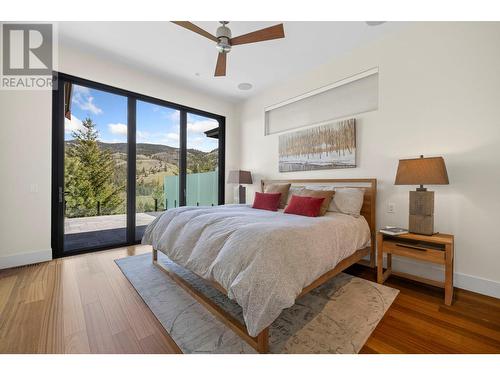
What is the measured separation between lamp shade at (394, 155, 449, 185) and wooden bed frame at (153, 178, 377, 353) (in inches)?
21.8

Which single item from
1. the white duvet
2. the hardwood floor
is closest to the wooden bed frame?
the white duvet

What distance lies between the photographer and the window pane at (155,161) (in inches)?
151

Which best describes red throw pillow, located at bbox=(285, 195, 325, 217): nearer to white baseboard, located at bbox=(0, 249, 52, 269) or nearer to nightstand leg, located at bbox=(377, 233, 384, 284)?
nightstand leg, located at bbox=(377, 233, 384, 284)

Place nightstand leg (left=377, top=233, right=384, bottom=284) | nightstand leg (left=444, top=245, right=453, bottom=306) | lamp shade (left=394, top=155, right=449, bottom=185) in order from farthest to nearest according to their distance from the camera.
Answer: nightstand leg (left=377, top=233, right=384, bottom=284) → lamp shade (left=394, top=155, right=449, bottom=185) → nightstand leg (left=444, top=245, right=453, bottom=306)

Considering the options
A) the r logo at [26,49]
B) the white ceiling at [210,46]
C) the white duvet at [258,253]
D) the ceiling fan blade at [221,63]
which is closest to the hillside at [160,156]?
the r logo at [26,49]

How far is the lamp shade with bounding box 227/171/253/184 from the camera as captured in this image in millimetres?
4316

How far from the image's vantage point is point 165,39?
2820mm

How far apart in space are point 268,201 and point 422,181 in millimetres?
1785

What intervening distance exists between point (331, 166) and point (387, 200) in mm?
894

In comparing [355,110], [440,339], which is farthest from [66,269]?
[355,110]

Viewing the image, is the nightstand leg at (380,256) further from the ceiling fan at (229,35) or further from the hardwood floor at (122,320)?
the ceiling fan at (229,35)

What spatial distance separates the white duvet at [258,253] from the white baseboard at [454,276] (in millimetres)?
716
